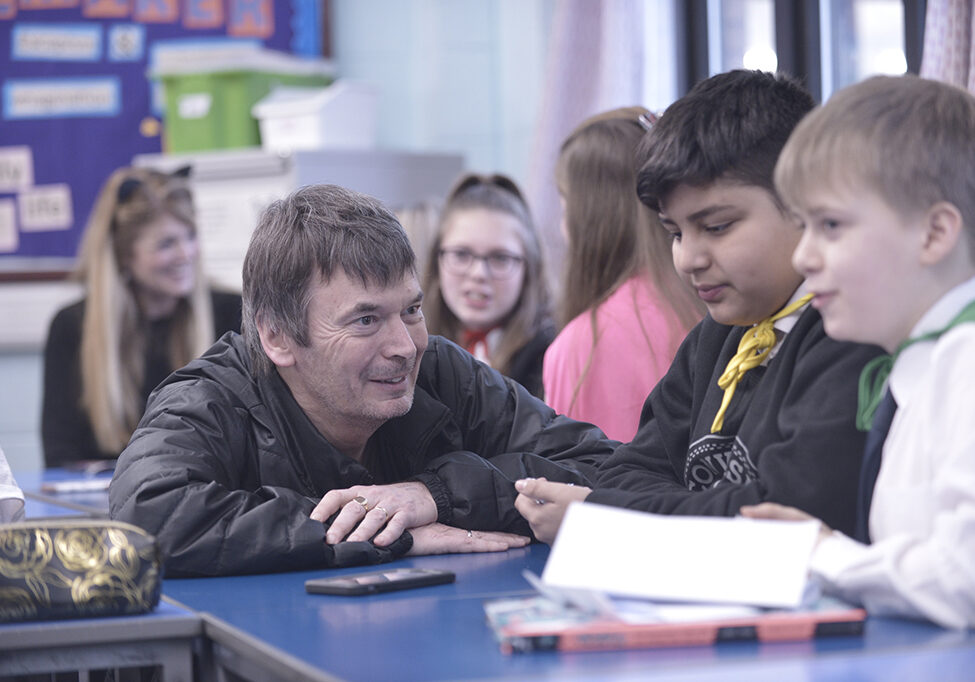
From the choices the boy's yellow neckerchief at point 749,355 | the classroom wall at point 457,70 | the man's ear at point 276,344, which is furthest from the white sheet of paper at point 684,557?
the classroom wall at point 457,70

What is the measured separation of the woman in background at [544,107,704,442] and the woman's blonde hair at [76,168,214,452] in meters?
1.71

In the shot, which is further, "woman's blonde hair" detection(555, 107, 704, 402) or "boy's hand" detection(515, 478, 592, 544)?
"woman's blonde hair" detection(555, 107, 704, 402)

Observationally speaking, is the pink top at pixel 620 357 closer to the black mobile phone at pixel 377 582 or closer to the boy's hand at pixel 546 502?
the boy's hand at pixel 546 502

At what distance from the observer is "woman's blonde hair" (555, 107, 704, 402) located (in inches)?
104

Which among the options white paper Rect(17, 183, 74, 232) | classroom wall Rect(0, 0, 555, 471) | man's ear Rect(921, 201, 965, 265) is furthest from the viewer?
white paper Rect(17, 183, 74, 232)

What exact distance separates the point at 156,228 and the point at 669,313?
2193 millimetres

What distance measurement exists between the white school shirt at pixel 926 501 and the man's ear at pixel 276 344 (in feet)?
3.08

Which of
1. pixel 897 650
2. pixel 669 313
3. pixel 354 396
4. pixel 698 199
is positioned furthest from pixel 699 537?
pixel 669 313

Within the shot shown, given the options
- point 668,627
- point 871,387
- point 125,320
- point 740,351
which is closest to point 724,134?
point 740,351

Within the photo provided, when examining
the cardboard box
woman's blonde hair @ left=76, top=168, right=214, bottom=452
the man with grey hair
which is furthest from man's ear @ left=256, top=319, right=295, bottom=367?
the cardboard box

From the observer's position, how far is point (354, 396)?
1959mm

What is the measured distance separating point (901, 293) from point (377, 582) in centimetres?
68

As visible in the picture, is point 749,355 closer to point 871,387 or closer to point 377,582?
point 871,387

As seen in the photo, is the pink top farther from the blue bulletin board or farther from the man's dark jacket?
the blue bulletin board
